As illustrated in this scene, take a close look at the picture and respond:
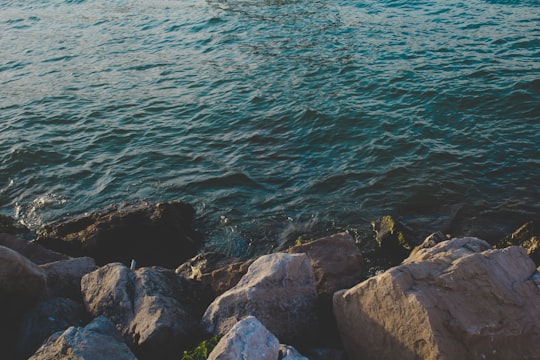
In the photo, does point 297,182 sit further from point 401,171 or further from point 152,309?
point 152,309

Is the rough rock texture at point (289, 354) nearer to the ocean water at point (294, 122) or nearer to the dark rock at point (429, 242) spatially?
the dark rock at point (429, 242)

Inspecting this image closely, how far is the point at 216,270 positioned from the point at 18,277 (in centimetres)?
268

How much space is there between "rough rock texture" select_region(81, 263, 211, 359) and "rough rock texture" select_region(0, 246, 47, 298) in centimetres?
58

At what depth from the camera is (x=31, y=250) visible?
877 centimetres

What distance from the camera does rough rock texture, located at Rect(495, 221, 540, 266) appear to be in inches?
318

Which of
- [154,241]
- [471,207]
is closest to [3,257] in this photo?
Result: [154,241]

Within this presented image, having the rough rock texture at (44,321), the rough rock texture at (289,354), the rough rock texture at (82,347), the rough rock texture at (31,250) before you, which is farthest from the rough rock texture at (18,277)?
the rough rock texture at (289,354)

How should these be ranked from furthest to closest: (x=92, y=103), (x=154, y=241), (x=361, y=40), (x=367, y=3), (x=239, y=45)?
1. (x=367, y=3)
2. (x=239, y=45)
3. (x=361, y=40)
4. (x=92, y=103)
5. (x=154, y=241)

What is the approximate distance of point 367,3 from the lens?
24.4 meters

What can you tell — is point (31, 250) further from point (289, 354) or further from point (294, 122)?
point (294, 122)

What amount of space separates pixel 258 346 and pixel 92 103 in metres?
14.0

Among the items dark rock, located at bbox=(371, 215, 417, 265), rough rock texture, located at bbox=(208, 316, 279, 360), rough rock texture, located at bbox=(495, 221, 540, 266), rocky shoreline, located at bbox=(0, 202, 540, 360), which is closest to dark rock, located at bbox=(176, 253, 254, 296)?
rocky shoreline, located at bbox=(0, 202, 540, 360)

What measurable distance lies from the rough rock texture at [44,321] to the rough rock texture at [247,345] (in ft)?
7.38

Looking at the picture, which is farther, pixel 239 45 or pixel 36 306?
pixel 239 45
